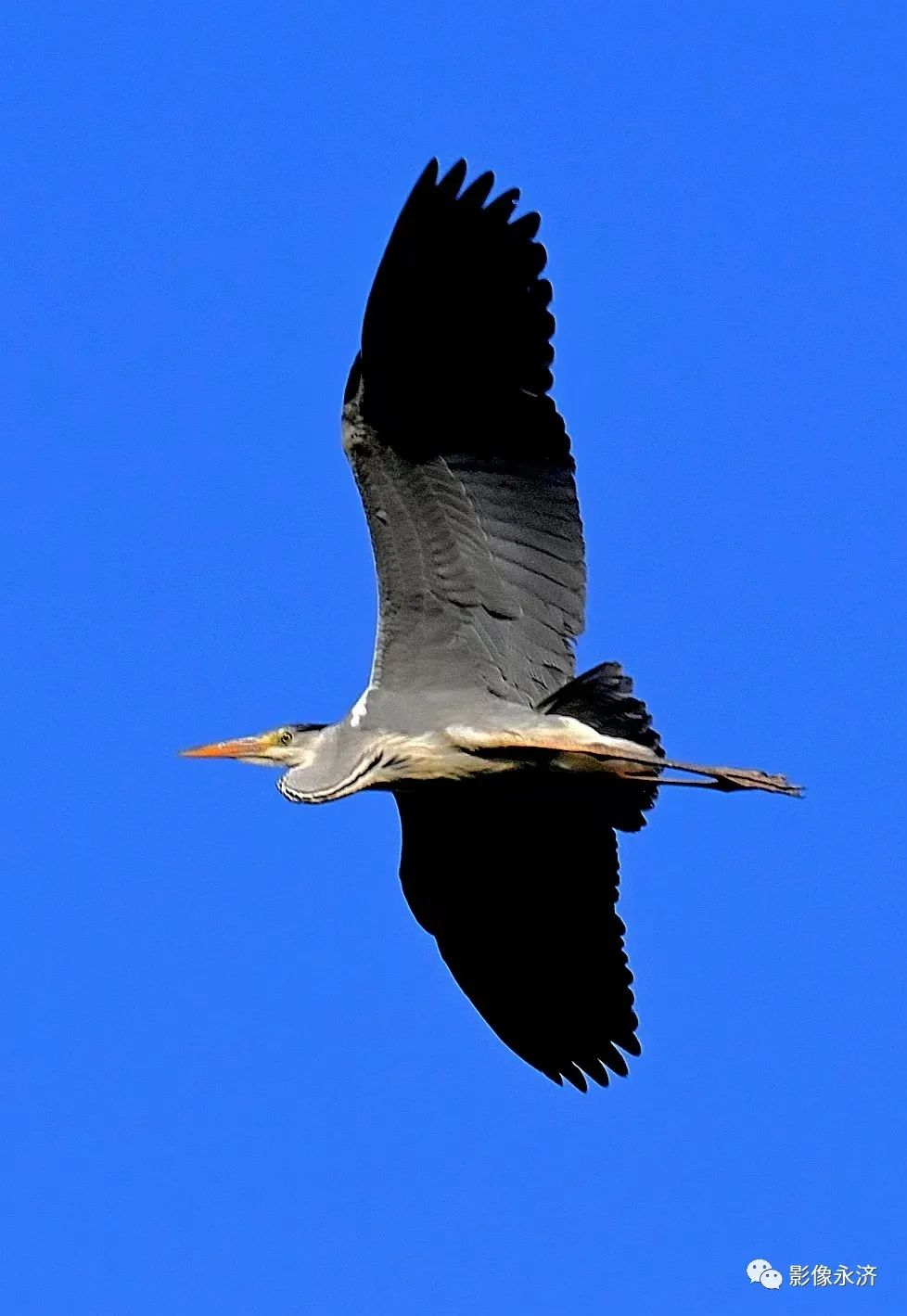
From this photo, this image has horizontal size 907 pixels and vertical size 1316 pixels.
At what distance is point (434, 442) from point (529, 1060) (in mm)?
2991

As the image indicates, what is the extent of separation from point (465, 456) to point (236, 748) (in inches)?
71.6

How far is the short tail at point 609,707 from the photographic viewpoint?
31.0ft

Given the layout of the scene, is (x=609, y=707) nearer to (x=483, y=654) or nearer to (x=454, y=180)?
(x=483, y=654)

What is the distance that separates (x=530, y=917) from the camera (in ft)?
35.3

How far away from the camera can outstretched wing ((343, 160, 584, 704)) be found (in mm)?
9656

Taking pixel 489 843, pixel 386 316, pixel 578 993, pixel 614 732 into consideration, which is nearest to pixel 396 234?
pixel 386 316

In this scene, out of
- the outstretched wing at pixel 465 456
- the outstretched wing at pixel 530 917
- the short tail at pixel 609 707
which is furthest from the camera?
the outstretched wing at pixel 530 917

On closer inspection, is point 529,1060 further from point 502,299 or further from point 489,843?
point 502,299

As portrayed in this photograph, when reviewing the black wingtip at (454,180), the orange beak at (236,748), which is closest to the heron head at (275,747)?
the orange beak at (236,748)

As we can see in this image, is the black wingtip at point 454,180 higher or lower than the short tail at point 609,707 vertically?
higher

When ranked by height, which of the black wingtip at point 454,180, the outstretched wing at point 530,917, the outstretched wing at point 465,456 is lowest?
the outstretched wing at point 530,917

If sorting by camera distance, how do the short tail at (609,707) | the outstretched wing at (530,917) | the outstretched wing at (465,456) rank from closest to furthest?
1. the short tail at (609,707)
2. the outstretched wing at (465,456)
3. the outstretched wing at (530,917)

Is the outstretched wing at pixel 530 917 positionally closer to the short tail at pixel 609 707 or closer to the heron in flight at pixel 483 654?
the heron in flight at pixel 483 654

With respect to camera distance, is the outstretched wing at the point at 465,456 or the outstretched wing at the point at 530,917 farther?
the outstretched wing at the point at 530,917
